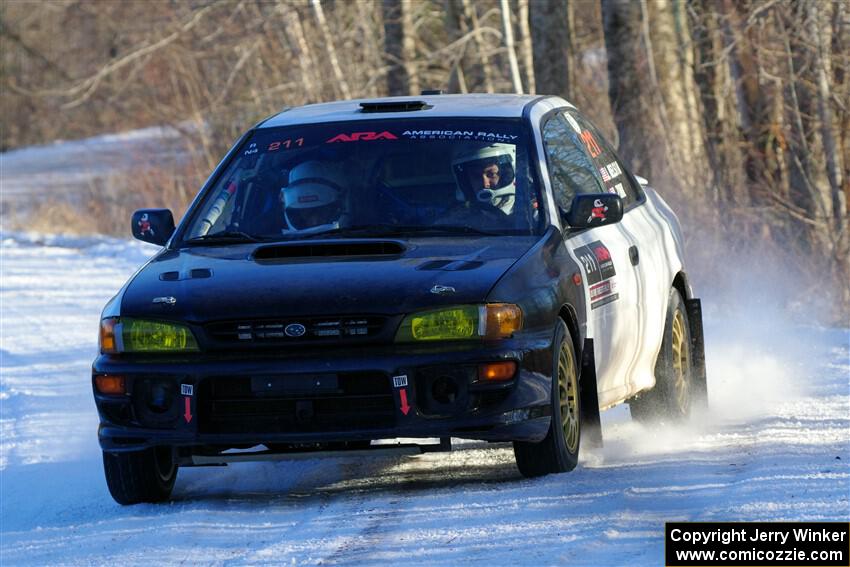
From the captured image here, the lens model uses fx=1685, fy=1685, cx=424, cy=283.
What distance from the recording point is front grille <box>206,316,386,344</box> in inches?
239

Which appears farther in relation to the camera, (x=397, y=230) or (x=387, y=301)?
(x=397, y=230)

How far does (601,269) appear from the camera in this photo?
716cm

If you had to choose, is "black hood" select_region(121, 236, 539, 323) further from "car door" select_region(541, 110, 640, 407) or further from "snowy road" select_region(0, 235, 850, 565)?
"snowy road" select_region(0, 235, 850, 565)

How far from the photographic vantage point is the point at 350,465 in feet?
24.6

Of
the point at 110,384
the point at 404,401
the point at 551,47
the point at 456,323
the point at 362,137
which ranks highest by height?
the point at 362,137

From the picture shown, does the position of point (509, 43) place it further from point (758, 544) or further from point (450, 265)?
point (758, 544)

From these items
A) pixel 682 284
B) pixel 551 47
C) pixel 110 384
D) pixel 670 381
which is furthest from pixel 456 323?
pixel 551 47

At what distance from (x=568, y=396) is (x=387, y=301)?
37.9 inches

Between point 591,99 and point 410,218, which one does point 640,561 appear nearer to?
point 410,218

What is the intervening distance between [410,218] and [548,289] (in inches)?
33.5

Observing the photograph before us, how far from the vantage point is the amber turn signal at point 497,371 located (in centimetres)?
604

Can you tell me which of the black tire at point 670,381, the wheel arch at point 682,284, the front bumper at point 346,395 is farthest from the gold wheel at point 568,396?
the wheel arch at point 682,284

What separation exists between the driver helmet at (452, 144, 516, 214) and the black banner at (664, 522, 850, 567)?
2.09 meters

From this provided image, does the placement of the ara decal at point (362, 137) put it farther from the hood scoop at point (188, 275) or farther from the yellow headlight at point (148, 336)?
the yellow headlight at point (148, 336)
